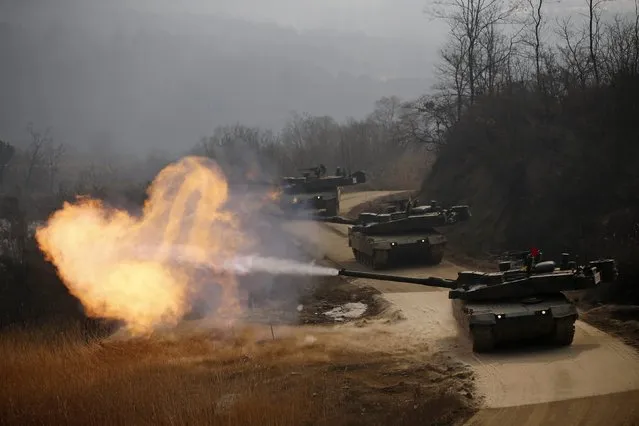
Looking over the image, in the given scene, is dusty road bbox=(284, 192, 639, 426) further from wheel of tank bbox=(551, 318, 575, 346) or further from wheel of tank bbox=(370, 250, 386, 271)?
wheel of tank bbox=(370, 250, 386, 271)

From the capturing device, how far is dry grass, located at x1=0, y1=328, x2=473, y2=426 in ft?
40.7

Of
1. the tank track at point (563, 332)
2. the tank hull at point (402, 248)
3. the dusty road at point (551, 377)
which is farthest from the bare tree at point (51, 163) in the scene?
the tank track at point (563, 332)

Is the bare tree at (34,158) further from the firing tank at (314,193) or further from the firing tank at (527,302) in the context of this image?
the firing tank at (527,302)

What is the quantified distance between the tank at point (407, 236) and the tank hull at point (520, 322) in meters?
11.1

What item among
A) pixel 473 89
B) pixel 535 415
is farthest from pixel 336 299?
pixel 473 89

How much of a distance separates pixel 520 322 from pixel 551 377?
187cm

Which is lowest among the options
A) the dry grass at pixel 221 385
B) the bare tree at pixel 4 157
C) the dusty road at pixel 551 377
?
the dusty road at pixel 551 377

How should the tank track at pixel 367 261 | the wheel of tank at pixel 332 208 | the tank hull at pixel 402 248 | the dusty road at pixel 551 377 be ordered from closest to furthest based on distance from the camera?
the dusty road at pixel 551 377 → the tank hull at pixel 402 248 → the tank track at pixel 367 261 → the wheel of tank at pixel 332 208

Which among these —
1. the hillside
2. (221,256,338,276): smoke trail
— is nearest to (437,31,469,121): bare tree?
the hillside

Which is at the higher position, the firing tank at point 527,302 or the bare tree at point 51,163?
the bare tree at point 51,163

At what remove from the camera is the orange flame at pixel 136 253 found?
18.5 metres

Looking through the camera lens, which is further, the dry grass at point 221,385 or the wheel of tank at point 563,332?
the wheel of tank at point 563,332

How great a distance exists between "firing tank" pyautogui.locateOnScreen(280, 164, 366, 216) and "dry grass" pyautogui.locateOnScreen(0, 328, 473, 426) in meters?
19.1

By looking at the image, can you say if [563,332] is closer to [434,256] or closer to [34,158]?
[434,256]
